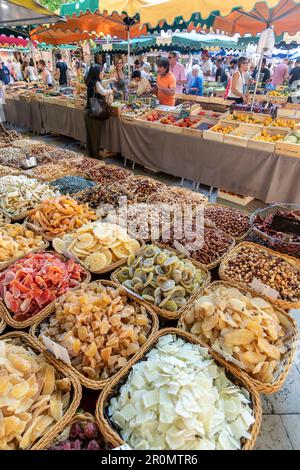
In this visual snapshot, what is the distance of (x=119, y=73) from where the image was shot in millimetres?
7309

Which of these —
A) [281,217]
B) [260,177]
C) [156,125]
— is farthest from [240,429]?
[156,125]

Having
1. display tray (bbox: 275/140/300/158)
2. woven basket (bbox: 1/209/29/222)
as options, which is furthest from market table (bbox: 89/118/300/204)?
woven basket (bbox: 1/209/29/222)

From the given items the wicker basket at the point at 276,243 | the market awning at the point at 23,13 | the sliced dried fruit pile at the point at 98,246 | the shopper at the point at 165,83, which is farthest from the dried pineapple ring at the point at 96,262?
the shopper at the point at 165,83

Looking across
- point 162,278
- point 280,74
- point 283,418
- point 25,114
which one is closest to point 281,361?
point 283,418

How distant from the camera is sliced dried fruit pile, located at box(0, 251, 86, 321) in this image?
174 centimetres

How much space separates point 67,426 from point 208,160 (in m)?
3.95

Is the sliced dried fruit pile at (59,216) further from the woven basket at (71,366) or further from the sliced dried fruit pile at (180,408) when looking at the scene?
the sliced dried fruit pile at (180,408)

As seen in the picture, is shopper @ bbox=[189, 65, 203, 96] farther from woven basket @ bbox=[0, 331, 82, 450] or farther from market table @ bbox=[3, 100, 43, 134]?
woven basket @ bbox=[0, 331, 82, 450]

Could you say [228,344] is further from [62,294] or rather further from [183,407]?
[62,294]

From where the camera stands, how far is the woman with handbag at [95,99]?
5.04m

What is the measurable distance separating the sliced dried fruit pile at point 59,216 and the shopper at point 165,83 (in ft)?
14.3

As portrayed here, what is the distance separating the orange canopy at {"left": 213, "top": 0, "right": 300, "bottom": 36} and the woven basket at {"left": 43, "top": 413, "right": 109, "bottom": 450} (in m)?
4.57

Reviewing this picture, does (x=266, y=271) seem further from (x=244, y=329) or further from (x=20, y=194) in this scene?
(x=20, y=194)

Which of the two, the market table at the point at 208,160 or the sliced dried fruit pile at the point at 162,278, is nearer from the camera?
the sliced dried fruit pile at the point at 162,278
